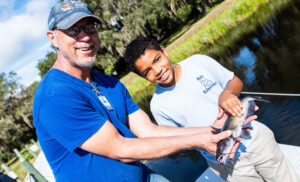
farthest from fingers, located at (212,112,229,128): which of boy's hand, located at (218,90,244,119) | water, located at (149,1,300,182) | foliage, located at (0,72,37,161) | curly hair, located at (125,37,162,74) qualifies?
foliage, located at (0,72,37,161)

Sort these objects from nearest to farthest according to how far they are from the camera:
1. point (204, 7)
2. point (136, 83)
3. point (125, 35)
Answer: point (136, 83) < point (125, 35) < point (204, 7)

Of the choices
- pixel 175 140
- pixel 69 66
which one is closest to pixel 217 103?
pixel 175 140

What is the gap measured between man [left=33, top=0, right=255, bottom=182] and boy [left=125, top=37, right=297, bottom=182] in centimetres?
44

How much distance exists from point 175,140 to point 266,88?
787 centimetres

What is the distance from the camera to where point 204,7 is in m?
35.3

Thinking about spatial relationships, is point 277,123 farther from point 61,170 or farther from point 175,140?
point 61,170

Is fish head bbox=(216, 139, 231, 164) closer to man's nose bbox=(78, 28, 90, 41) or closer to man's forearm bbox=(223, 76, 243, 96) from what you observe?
man's forearm bbox=(223, 76, 243, 96)

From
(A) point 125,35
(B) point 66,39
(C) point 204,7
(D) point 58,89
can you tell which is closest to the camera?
(D) point 58,89

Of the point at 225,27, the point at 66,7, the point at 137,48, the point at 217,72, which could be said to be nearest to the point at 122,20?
the point at 225,27

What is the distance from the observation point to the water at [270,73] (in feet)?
21.9

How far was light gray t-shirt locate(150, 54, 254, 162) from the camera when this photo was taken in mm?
2801

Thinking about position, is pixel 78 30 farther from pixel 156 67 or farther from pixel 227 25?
pixel 227 25

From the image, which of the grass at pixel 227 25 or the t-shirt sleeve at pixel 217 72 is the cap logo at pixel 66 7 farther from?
the grass at pixel 227 25

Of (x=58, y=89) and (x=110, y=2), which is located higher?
(x=110, y=2)
